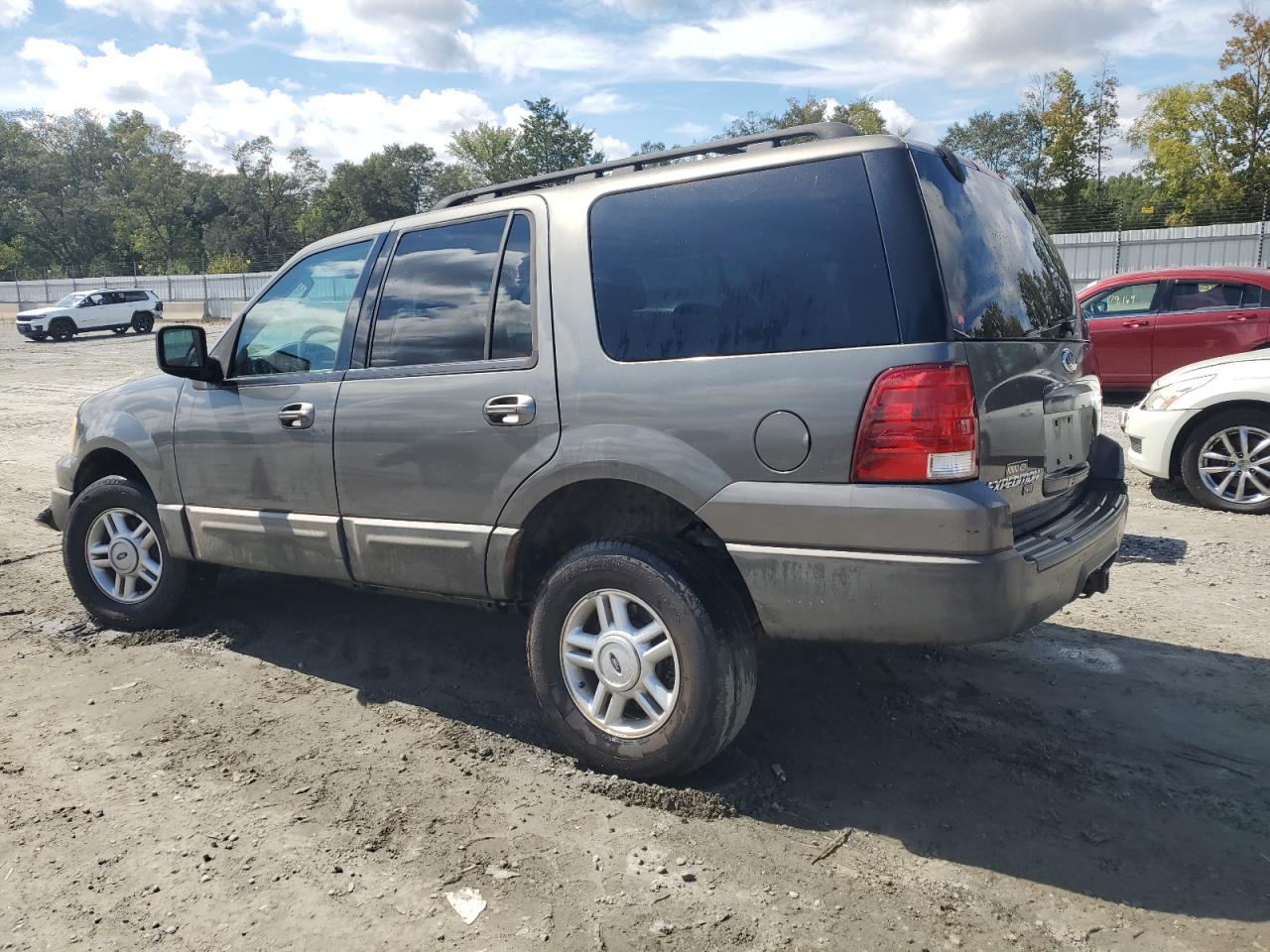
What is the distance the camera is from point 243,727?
3.92m

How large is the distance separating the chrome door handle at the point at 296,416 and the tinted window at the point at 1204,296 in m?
10.1

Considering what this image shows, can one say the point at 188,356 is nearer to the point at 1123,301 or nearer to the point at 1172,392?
the point at 1172,392

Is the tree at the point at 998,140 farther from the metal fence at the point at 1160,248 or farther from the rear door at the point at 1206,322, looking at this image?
the rear door at the point at 1206,322

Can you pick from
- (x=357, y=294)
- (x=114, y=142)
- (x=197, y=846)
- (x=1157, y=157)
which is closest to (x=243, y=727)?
(x=197, y=846)

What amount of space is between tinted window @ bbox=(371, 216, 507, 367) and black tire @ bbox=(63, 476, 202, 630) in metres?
1.72

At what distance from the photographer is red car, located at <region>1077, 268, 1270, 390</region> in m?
10.5

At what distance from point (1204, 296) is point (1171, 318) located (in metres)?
0.38

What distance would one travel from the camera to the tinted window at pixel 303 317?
4164 mm

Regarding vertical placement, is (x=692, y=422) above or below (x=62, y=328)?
below

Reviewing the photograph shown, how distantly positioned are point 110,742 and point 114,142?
347ft

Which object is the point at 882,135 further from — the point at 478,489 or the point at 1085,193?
the point at 1085,193

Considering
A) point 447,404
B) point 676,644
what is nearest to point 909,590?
point 676,644

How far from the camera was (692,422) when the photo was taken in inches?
122

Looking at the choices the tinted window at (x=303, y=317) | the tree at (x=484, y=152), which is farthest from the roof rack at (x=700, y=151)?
the tree at (x=484, y=152)
